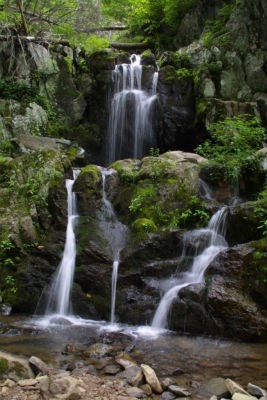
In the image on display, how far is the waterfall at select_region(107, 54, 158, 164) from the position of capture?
1367cm

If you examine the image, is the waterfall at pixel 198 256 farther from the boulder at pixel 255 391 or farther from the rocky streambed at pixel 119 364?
the boulder at pixel 255 391

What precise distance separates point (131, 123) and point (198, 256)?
6777mm

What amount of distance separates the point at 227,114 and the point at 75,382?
406 inches

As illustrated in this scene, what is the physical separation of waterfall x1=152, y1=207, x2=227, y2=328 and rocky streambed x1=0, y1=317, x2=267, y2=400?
0.53 meters

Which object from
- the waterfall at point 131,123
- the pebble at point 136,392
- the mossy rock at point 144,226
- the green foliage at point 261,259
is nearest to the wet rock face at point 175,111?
the waterfall at point 131,123

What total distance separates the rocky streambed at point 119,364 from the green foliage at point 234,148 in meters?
4.68

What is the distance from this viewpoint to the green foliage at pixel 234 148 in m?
10.2

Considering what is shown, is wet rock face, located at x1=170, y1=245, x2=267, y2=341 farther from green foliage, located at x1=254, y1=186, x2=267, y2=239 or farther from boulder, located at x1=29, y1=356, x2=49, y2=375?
boulder, located at x1=29, y1=356, x2=49, y2=375

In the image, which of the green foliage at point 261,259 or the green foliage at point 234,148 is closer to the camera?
the green foliage at point 261,259

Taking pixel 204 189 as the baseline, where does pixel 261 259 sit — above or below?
below

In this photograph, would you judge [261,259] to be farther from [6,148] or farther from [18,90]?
[18,90]

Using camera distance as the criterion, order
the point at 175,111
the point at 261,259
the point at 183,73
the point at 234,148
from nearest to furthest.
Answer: the point at 261,259 → the point at 234,148 → the point at 175,111 → the point at 183,73

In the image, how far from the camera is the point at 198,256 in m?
8.06

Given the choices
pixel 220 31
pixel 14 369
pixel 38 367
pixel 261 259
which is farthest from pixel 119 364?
pixel 220 31
